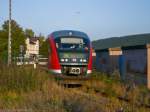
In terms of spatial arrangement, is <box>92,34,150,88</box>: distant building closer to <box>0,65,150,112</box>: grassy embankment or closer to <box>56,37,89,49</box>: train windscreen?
<box>0,65,150,112</box>: grassy embankment

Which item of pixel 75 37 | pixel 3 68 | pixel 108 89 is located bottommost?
pixel 108 89

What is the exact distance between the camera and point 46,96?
1204cm

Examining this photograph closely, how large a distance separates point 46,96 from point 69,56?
24.1ft

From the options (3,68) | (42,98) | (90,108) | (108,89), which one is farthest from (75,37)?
(90,108)

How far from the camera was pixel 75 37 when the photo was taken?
791 inches

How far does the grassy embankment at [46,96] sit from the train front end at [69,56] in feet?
3.99

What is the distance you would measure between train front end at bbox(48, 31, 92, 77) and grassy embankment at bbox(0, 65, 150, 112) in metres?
1.22

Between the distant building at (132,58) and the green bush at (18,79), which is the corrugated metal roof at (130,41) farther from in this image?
the green bush at (18,79)

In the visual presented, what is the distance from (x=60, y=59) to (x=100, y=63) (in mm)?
13533

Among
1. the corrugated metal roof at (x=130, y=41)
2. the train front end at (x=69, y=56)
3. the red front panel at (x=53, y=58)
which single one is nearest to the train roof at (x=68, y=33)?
the train front end at (x=69, y=56)

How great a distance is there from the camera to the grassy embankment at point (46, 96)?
10.2 m

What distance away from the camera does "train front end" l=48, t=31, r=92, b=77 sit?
19047mm

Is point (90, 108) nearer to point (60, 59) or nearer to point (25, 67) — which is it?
point (25, 67)

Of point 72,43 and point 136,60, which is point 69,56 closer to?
point 72,43
